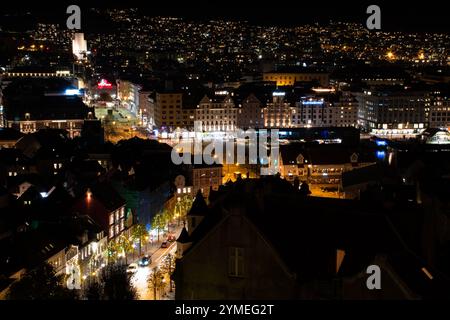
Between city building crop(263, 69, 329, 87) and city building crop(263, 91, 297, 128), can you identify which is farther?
city building crop(263, 69, 329, 87)

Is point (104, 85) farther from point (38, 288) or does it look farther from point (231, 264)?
point (231, 264)

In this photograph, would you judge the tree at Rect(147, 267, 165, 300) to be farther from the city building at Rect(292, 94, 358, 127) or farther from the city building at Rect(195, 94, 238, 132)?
the city building at Rect(292, 94, 358, 127)

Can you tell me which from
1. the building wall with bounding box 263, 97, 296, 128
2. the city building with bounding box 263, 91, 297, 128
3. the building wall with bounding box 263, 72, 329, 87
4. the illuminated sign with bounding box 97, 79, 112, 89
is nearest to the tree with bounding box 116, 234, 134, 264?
the city building with bounding box 263, 91, 297, 128

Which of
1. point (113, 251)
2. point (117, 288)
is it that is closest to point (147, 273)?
point (113, 251)

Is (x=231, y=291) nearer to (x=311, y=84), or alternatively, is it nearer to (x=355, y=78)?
(x=311, y=84)

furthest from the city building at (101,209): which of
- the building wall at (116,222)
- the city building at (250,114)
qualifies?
the city building at (250,114)
